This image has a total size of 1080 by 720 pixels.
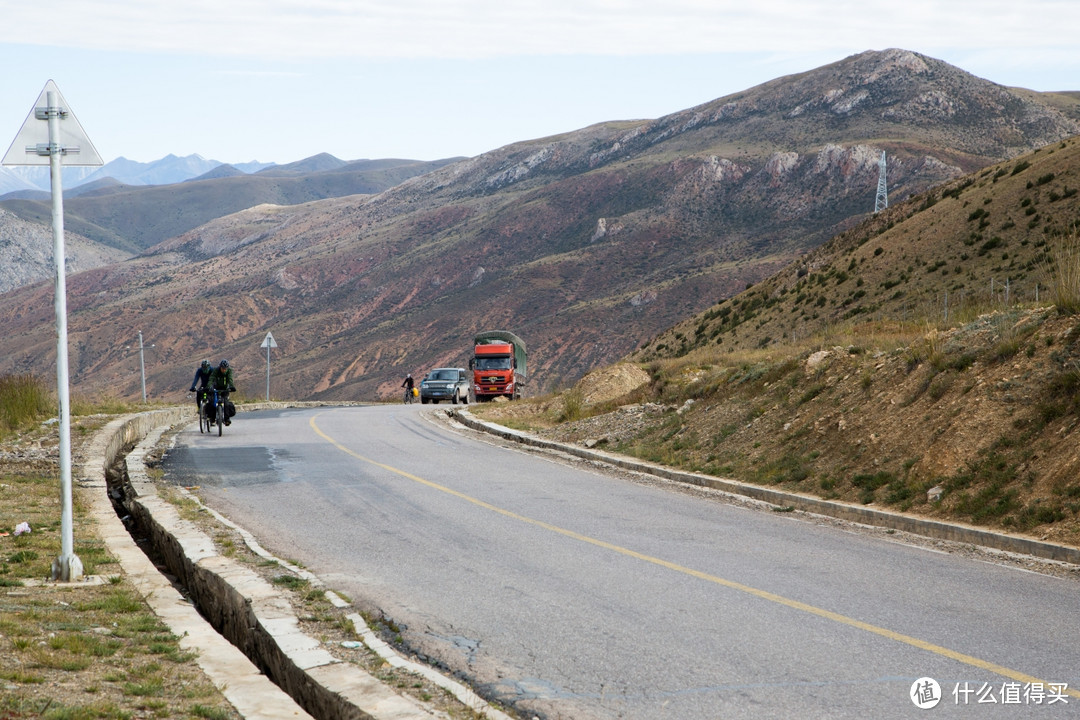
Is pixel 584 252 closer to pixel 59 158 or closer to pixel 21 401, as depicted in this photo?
pixel 21 401

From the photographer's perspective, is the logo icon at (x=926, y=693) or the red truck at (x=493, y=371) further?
the red truck at (x=493, y=371)

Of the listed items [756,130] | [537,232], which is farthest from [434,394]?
[756,130]

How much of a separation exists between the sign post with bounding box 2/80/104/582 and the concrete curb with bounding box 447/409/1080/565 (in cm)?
861

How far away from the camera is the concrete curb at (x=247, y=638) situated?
493cm

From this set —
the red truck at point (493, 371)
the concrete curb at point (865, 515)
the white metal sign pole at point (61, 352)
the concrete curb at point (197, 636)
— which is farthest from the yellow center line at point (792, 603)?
the red truck at point (493, 371)

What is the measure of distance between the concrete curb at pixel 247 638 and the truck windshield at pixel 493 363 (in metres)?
35.8

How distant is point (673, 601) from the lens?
24.5 feet

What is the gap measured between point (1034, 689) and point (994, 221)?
46505 millimetres

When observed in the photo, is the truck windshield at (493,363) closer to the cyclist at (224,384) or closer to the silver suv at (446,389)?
the silver suv at (446,389)

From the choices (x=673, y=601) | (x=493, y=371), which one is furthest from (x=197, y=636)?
(x=493, y=371)

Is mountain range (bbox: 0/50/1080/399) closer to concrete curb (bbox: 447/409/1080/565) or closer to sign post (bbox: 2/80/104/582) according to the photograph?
concrete curb (bbox: 447/409/1080/565)

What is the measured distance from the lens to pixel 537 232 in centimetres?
13712

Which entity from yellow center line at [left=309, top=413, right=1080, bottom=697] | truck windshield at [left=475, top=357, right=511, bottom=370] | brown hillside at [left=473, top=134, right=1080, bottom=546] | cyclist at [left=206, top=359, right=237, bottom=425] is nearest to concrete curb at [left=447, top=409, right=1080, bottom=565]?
brown hillside at [left=473, top=134, right=1080, bottom=546]

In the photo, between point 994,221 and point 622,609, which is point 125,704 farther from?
point 994,221
